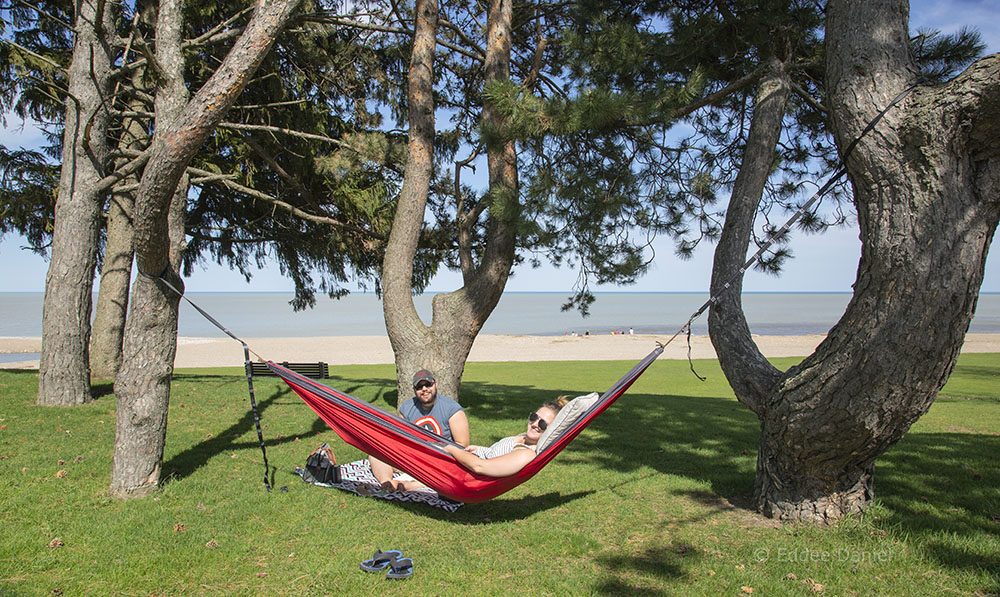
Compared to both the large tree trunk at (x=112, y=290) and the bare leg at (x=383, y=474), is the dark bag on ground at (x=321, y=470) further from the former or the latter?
the large tree trunk at (x=112, y=290)

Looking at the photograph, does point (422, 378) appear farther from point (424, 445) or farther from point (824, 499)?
point (824, 499)

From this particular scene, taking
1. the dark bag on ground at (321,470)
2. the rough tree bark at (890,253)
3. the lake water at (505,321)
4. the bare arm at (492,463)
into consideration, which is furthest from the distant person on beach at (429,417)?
the lake water at (505,321)

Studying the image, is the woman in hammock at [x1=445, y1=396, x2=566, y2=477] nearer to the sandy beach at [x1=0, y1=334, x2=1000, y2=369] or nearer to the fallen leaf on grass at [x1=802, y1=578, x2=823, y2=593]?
the fallen leaf on grass at [x1=802, y1=578, x2=823, y2=593]

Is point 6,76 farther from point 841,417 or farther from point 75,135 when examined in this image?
point 841,417

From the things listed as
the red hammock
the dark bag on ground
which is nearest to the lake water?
the dark bag on ground

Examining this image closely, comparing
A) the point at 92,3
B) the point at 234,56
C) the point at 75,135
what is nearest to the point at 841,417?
the point at 234,56

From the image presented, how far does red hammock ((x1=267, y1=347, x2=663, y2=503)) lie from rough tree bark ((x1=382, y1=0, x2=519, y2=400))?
2.45 m

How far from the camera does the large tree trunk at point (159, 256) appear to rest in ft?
10.6

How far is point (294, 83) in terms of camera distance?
884 centimetres

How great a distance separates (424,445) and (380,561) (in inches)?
23.5

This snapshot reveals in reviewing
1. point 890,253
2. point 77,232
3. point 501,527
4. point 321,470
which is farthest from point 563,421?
point 77,232

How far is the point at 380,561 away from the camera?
2.76 metres

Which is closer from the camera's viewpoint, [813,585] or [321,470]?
[813,585]

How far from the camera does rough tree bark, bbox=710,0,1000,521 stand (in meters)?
2.46
